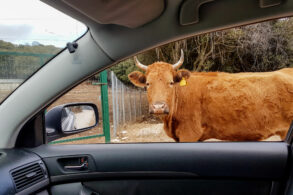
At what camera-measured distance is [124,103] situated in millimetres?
5133

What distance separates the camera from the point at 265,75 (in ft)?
11.8

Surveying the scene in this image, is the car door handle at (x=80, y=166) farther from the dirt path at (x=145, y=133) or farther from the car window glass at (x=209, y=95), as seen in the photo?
the dirt path at (x=145, y=133)

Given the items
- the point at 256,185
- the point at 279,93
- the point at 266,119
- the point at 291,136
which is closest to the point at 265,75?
the point at 279,93

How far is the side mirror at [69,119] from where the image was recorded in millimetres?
1404

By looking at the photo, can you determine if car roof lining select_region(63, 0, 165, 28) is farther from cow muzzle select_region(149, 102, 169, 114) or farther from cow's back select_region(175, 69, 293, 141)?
cow's back select_region(175, 69, 293, 141)

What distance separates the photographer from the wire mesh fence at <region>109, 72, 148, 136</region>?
4.28 meters

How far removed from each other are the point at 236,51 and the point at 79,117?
7.27 feet

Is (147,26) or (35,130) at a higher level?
(147,26)

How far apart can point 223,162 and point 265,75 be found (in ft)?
8.62

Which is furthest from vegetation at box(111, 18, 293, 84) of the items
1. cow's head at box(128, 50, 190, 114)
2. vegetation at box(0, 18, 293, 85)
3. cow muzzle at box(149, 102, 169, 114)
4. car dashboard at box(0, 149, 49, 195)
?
car dashboard at box(0, 149, 49, 195)

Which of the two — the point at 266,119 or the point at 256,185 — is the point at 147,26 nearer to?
the point at 256,185

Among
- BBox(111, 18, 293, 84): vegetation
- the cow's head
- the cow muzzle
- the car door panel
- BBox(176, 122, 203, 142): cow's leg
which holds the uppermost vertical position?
BBox(111, 18, 293, 84): vegetation

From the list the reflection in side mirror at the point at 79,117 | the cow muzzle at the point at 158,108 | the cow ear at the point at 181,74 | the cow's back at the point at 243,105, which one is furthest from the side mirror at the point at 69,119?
the cow's back at the point at 243,105

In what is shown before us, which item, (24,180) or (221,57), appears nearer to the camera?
(24,180)
